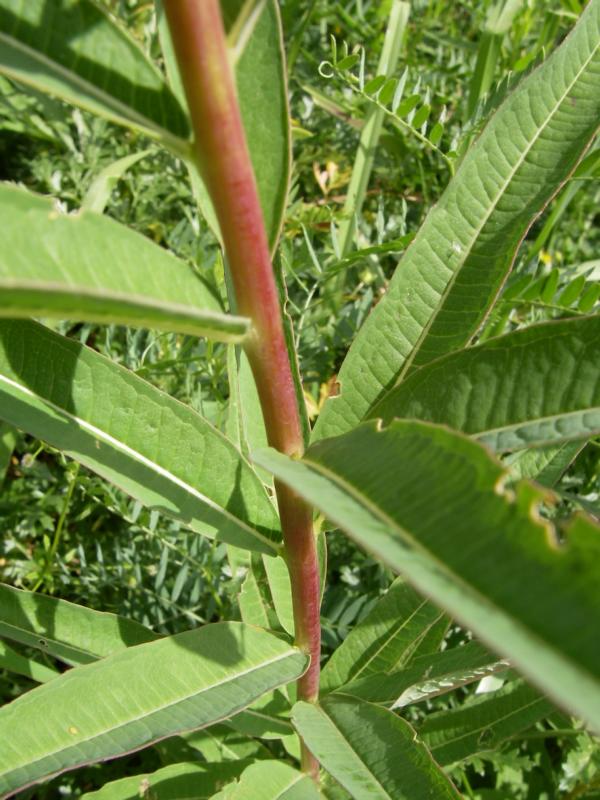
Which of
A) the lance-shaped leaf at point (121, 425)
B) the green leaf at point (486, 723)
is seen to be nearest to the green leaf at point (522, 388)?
the lance-shaped leaf at point (121, 425)

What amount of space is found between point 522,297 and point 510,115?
0.48m

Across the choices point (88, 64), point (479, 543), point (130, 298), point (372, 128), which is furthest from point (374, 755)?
point (372, 128)

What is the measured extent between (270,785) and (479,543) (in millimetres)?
631

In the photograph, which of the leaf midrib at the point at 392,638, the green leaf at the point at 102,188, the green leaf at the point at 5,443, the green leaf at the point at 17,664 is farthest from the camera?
the green leaf at the point at 5,443

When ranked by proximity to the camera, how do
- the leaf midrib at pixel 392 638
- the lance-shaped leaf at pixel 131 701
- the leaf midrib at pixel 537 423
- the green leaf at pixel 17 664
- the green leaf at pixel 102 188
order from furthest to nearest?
the green leaf at pixel 102 188 → the green leaf at pixel 17 664 → the leaf midrib at pixel 392 638 → the lance-shaped leaf at pixel 131 701 → the leaf midrib at pixel 537 423

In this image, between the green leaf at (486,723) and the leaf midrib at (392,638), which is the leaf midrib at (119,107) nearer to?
the leaf midrib at (392,638)

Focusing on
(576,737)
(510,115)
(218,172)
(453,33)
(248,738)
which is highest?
(453,33)

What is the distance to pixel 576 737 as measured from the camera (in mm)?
1263

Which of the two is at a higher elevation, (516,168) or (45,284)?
(516,168)

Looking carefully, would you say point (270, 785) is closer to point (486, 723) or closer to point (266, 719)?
point (266, 719)

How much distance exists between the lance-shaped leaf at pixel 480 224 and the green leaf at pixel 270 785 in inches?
16.0

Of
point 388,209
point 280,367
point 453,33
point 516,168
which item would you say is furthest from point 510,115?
point 453,33

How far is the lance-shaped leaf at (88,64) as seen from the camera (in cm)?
57

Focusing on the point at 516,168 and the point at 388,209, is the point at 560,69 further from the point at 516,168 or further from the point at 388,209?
the point at 388,209
